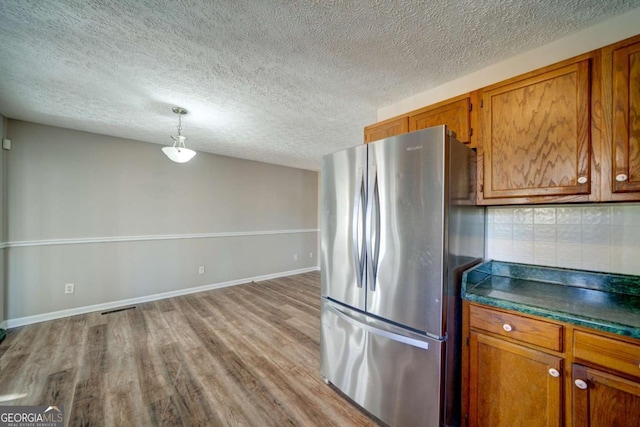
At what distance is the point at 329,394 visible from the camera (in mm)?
1849

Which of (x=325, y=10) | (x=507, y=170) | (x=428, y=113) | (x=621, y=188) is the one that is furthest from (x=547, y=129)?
(x=325, y=10)

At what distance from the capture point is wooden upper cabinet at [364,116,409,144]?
6.72ft

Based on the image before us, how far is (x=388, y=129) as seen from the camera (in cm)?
216

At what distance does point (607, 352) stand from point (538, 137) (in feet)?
3.63

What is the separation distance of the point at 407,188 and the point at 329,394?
1.67 meters

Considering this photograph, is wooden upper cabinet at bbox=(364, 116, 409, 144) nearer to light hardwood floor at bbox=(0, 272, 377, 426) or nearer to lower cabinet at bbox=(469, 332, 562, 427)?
lower cabinet at bbox=(469, 332, 562, 427)

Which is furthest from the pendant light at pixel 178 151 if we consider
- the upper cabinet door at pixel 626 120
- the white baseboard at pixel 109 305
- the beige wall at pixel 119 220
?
the upper cabinet door at pixel 626 120

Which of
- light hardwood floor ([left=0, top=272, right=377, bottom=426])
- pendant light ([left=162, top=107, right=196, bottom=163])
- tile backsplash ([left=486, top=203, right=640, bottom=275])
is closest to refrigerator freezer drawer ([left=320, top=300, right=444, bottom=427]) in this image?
light hardwood floor ([left=0, top=272, right=377, bottom=426])

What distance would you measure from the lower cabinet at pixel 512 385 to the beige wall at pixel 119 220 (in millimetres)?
4236

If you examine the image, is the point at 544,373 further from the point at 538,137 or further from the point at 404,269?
the point at 538,137

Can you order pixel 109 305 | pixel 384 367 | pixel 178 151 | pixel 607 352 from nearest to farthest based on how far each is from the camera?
pixel 607 352 → pixel 384 367 → pixel 178 151 → pixel 109 305

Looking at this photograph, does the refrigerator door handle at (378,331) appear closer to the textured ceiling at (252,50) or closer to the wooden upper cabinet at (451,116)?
the wooden upper cabinet at (451,116)

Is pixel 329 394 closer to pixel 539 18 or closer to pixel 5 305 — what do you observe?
pixel 539 18

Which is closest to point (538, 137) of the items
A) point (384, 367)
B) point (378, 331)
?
point (378, 331)
